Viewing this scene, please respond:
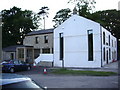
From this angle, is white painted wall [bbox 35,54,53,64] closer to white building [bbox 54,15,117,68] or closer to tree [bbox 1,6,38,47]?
white building [bbox 54,15,117,68]

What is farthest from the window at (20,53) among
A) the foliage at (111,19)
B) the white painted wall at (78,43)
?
the foliage at (111,19)

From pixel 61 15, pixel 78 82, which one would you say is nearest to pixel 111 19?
pixel 61 15

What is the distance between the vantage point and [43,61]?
97.3ft

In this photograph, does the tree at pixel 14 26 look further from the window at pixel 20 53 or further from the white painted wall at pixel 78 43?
the white painted wall at pixel 78 43

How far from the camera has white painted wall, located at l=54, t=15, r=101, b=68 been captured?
2414 centimetres

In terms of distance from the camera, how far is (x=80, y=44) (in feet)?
84.2

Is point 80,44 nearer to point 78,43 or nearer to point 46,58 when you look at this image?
point 78,43

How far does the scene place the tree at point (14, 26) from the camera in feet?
170

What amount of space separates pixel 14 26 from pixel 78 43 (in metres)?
31.1

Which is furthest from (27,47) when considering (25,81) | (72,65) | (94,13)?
(25,81)

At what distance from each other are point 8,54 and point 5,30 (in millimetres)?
17424

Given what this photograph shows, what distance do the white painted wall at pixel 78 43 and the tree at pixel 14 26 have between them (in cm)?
2704

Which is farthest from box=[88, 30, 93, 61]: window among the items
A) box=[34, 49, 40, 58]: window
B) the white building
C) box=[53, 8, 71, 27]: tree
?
box=[53, 8, 71, 27]: tree

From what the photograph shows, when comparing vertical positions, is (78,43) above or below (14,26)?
below
